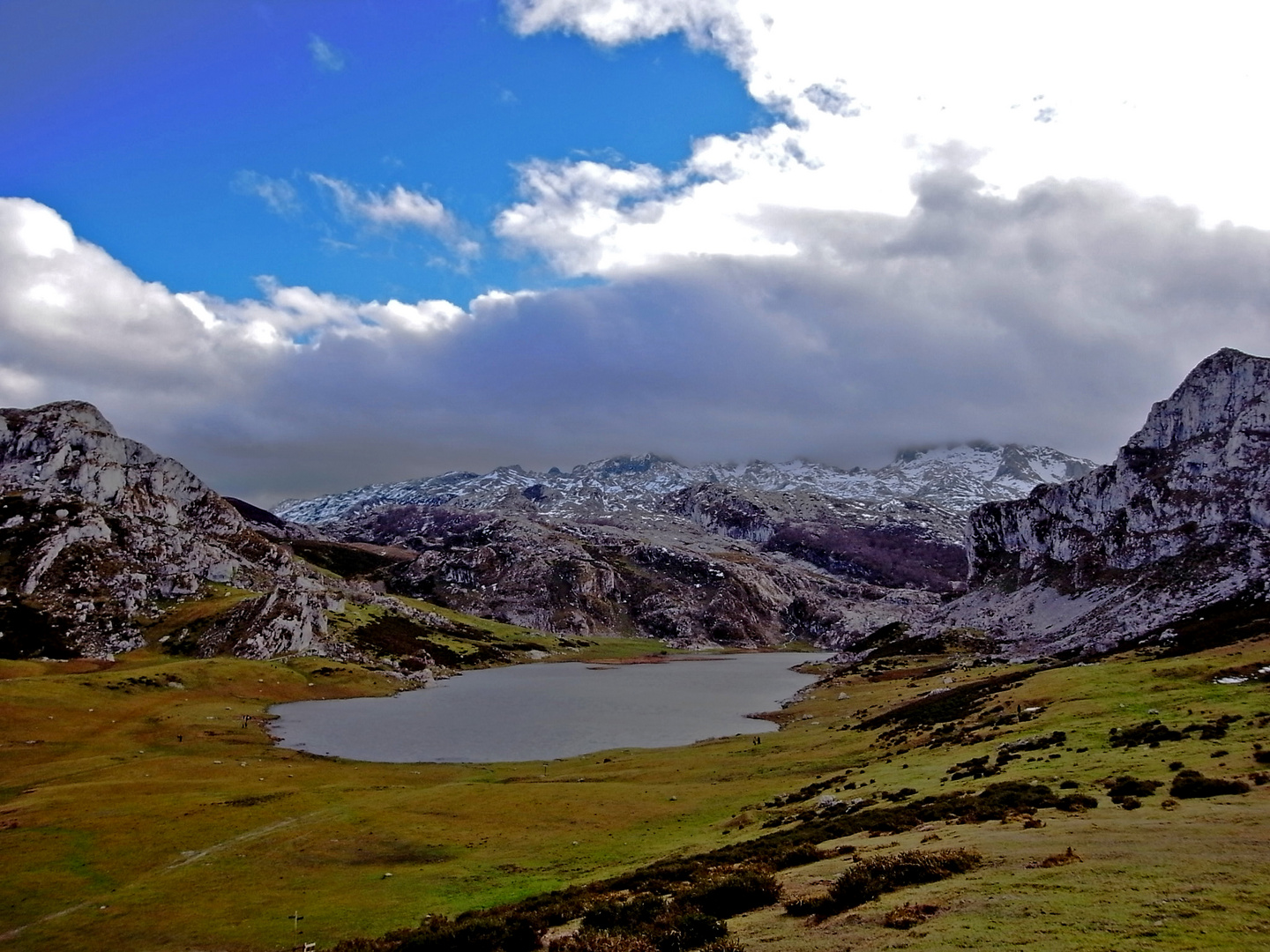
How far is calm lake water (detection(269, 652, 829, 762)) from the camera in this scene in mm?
91562

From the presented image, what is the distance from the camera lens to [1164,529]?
163 m

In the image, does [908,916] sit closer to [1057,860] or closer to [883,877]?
[883,877]

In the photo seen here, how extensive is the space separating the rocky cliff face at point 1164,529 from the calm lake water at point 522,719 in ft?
203

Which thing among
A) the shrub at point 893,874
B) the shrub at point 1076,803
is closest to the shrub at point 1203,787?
the shrub at point 1076,803

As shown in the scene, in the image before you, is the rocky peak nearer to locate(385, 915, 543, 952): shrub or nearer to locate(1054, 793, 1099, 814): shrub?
locate(1054, 793, 1099, 814): shrub

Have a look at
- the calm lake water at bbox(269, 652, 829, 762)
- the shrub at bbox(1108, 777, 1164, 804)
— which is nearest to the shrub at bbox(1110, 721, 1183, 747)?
Answer: the shrub at bbox(1108, 777, 1164, 804)

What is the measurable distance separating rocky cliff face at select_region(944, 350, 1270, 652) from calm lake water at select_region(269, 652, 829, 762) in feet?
203

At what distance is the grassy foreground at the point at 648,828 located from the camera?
16.8 meters

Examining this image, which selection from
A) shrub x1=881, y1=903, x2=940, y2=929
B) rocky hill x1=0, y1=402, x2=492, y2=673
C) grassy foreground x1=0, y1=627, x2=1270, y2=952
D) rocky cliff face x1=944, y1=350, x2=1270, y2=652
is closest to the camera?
shrub x1=881, y1=903, x2=940, y2=929

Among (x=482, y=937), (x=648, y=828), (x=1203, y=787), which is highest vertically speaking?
(x=1203, y=787)

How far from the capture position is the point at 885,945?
15469mm

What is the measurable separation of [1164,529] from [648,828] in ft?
544

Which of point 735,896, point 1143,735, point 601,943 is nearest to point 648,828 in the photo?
point 735,896

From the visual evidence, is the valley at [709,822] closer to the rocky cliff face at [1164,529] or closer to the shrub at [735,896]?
the shrub at [735,896]
